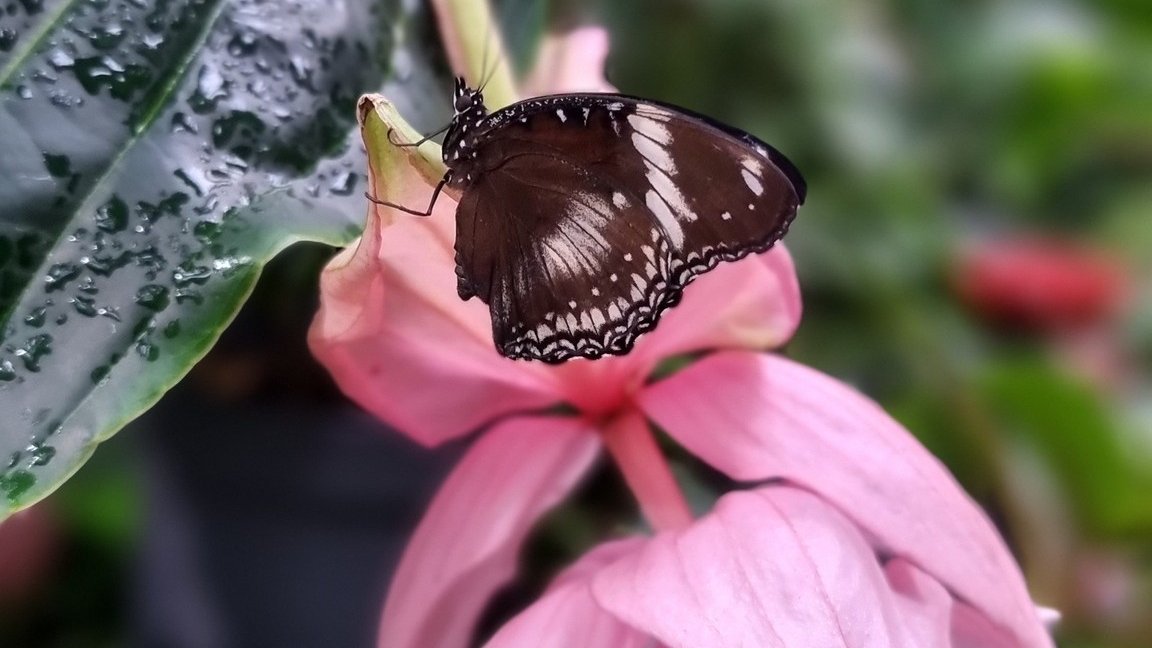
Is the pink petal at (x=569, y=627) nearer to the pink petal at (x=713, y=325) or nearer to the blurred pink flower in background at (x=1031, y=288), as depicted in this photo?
the pink petal at (x=713, y=325)

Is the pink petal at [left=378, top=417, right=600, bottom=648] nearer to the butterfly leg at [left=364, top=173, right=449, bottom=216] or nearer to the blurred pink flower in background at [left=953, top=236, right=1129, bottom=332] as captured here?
the butterfly leg at [left=364, top=173, right=449, bottom=216]

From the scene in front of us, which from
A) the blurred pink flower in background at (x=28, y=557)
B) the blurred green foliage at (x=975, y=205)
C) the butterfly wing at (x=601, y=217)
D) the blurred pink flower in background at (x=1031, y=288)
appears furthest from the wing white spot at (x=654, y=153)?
the blurred pink flower in background at (x=1031, y=288)

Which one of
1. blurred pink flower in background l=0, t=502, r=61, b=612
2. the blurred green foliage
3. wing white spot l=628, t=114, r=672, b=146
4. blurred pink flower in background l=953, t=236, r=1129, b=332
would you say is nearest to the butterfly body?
Answer: wing white spot l=628, t=114, r=672, b=146

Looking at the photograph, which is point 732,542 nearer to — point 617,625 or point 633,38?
point 617,625

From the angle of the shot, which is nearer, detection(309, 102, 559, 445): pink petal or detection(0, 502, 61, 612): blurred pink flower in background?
detection(309, 102, 559, 445): pink petal

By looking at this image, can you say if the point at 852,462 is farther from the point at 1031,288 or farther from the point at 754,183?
the point at 1031,288

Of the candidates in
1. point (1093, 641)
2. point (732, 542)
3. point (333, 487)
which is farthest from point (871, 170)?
point (732, 542)

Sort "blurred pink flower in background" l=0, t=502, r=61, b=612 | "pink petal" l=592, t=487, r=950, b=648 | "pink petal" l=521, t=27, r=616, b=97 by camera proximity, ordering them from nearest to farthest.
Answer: "pink petal" l=592, t=487, r=950, b=648 → "pink petal" l=521, t=27, r=616, b=97 → "blurred pink flower in background" l=0, t=502, r=61, b=612
